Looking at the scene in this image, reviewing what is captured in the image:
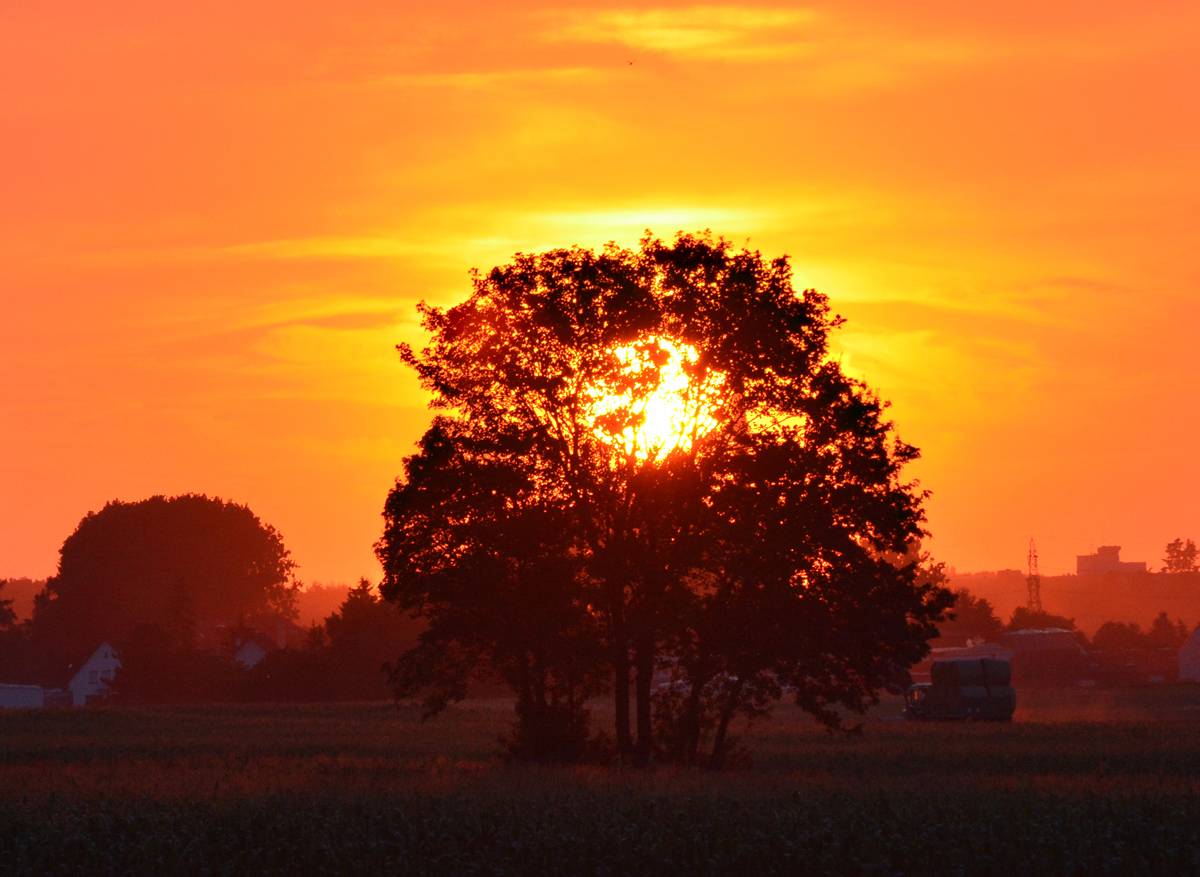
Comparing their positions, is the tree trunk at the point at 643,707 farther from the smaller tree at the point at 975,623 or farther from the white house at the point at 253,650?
the smaller tree at the point at 975,623

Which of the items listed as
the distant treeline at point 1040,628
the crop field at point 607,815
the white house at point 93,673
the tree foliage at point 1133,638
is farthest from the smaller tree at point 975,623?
the crop field at point 607,815

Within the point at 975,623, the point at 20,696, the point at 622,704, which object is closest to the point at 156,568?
the point at 20,696

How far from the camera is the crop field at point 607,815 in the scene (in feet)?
76.4

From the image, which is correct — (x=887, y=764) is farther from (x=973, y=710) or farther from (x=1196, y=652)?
(x=1196, y=652)

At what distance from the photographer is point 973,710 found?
72.6m

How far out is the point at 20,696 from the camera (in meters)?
125

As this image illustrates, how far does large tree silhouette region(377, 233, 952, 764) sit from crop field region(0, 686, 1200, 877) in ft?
11.4

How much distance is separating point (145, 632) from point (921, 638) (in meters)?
86.1

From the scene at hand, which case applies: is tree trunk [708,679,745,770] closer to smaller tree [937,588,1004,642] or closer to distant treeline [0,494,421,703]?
distant treeline [0,494,421,703]

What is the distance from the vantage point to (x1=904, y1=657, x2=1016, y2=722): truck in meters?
72.5

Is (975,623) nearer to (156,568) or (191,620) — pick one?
(191,620)

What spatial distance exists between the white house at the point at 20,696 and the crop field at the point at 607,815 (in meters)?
82.8

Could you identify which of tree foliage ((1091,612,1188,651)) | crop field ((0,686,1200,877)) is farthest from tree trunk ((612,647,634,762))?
tree foliage ((1091,612,1188,651))

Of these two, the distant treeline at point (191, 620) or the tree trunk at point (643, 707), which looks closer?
the tree trunk at point (643, 707)
